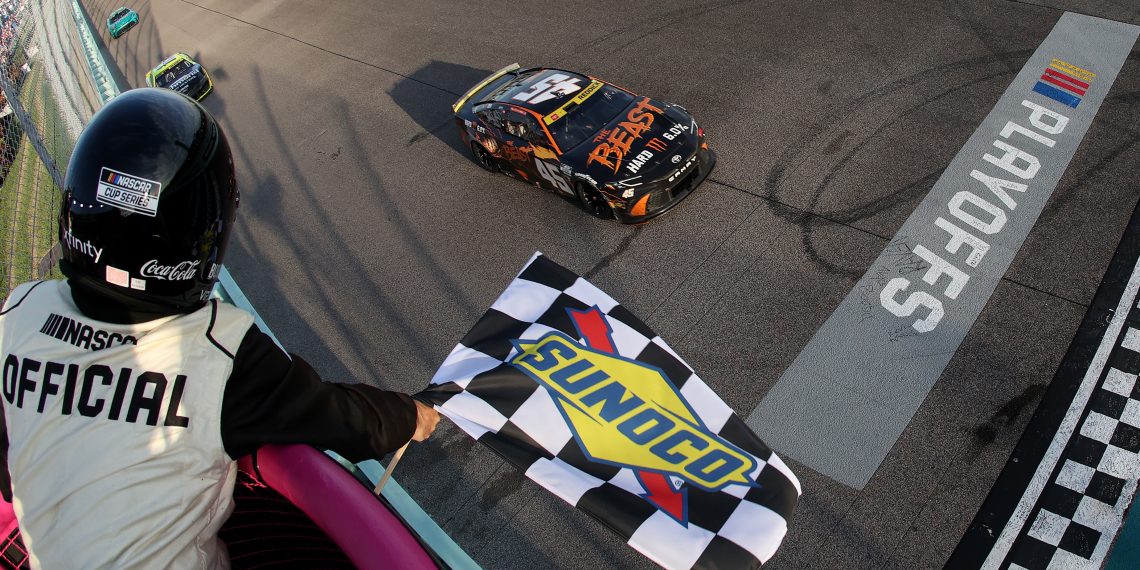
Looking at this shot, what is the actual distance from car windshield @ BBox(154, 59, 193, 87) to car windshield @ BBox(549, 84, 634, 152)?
28.6ft

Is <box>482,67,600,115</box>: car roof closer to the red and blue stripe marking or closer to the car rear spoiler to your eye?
the car rear spoiler

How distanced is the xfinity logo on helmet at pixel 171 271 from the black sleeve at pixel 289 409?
0.24 m

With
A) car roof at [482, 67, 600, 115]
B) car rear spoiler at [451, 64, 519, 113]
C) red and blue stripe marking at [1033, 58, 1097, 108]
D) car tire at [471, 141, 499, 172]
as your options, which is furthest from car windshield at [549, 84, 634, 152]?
red and blue stripe marking at [1033, 58, 1097, 108]

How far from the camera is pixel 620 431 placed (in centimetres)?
283

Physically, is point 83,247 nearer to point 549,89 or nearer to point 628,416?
point 628,416

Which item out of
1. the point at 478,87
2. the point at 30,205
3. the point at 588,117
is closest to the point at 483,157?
the point at 478,87

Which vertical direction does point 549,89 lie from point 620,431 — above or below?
below

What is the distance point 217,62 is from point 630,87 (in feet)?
32.4

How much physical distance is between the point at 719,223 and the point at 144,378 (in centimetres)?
702

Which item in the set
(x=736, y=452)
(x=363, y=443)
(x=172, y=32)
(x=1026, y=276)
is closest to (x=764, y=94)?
(x=1026, y=276)

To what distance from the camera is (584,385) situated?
2.90 meters

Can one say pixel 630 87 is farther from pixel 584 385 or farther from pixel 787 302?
pixel 584 385

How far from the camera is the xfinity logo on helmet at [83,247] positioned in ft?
5.57

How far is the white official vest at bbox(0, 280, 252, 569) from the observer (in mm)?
1460
